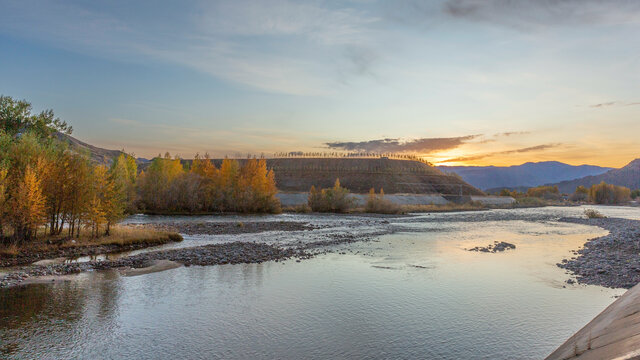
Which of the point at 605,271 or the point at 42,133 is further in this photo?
the point at 42,133

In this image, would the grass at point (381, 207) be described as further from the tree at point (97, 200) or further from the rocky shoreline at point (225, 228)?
the tree at point (97, 200)

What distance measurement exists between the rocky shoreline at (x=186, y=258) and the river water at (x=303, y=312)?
1661mm

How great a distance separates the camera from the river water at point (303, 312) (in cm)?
1254

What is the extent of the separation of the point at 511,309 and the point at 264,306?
407 inches

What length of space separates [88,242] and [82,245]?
40.4 inches

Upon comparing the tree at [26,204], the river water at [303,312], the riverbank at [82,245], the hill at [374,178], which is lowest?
the river water at [303,312]

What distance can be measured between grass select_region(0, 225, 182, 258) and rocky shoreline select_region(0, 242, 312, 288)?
4.49 m

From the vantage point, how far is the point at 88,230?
112 feet

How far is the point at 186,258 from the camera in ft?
87.1

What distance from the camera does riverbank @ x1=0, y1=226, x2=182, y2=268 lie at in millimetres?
25281

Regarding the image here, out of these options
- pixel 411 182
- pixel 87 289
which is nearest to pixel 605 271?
pixel 87 289

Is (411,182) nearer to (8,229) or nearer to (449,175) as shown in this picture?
(449,175)

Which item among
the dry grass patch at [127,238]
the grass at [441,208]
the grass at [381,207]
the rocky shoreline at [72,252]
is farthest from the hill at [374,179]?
the rocky shoreline at [72,252]

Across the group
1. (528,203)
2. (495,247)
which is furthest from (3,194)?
(528,203)
